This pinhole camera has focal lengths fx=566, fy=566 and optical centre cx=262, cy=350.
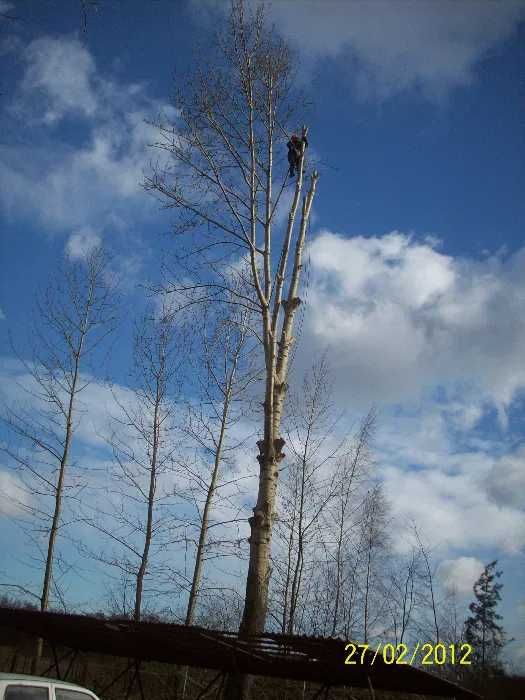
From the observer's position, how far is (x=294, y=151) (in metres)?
11.7

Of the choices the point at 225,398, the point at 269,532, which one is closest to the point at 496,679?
the point at 225,398

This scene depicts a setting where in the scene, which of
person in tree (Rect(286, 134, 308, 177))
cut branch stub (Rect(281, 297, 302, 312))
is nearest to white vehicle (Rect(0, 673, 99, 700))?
cut branch stub (Rect(281, 297, 302, 312))

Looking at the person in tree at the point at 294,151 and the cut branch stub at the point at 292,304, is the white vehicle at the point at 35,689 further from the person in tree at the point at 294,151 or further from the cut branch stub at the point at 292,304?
the person in tree at the point at 294,151

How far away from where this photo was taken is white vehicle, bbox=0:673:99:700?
18.9ft

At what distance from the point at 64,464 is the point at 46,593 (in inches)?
127

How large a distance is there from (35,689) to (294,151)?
10.1 metres

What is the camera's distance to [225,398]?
18.1 m

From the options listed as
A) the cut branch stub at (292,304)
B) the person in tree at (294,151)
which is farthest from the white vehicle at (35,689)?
the person in tree at (294,151)

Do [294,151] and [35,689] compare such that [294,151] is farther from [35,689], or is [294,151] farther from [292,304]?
[35,689]

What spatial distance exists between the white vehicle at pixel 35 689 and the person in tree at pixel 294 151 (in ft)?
31.4

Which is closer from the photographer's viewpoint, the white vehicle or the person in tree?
Result: the white vehicle

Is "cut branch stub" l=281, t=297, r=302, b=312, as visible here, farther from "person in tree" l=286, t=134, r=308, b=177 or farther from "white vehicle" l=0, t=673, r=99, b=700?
"white vehicle" l=0, t=673, r=99, b=700

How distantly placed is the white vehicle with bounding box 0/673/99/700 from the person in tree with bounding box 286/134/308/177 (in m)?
9.57

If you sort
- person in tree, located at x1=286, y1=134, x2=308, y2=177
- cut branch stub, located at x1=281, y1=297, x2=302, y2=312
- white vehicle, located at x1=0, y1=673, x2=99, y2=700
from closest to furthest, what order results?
white vehicle, located at x1=0, y1=673, x2=99, y2=700
cut branch stub, located at x1=281, y1=297, x2=302, y2=312
person in tree, located at x1=286, y1=134, x2=308, y2=177
